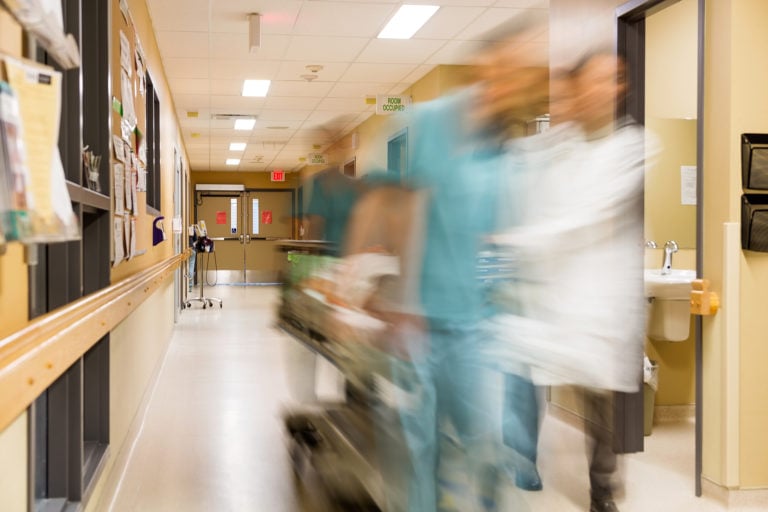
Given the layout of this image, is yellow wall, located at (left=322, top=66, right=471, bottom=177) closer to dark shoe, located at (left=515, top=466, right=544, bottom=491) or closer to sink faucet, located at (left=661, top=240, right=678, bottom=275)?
dark shoe, located at (left=515, top=466, right=544, bottom=491)

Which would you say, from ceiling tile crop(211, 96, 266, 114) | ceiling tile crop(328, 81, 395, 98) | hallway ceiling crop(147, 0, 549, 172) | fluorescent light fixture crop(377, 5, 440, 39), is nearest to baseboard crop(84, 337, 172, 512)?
hallway ceiling crop(147, 0, 549, 172)

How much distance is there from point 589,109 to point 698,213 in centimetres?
150

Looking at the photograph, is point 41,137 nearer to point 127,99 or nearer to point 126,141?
point 126,141

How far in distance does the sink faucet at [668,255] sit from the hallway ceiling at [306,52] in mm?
1682

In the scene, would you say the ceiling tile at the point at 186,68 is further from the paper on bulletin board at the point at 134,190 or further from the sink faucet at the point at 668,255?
the sink faucet at the point at 668,255

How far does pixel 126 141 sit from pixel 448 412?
2.41 meters

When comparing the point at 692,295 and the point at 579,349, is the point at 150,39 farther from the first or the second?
the point at 579,349

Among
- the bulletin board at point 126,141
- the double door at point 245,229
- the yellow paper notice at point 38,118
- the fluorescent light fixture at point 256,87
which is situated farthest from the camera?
the double door at point 245,229

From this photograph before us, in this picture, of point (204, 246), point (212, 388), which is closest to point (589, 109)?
point (212, 388)

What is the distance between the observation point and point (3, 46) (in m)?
1.41

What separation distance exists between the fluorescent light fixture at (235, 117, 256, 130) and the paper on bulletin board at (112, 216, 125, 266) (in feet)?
28.0

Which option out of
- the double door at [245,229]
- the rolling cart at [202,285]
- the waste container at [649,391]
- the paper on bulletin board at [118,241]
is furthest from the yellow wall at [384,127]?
the double door at [245,229]

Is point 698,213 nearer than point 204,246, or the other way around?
point 698,213

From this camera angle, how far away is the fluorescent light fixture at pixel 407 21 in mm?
6359
